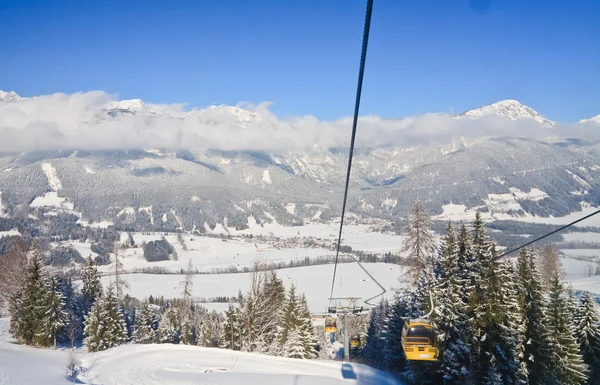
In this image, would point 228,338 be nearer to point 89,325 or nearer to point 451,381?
point 89,325

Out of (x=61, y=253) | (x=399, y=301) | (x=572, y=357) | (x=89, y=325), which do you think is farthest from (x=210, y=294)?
(x=572, y=357)

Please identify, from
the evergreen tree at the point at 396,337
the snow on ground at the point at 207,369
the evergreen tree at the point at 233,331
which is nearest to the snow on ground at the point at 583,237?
the evergreen tree at the point at 396,337

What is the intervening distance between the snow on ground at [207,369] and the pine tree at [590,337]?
12375 millimetres

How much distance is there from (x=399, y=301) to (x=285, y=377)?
9947mm

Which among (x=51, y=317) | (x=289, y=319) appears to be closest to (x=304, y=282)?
(x=289, y=319)

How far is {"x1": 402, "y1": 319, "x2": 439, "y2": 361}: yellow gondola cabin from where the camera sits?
1445 centimetres

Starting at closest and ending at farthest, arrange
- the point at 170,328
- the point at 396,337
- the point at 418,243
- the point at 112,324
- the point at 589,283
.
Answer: the point at 418,243, the point at 396,337, the point at 112,324, the point at 170,328, the point at 589,283

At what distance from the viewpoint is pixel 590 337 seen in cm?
2531

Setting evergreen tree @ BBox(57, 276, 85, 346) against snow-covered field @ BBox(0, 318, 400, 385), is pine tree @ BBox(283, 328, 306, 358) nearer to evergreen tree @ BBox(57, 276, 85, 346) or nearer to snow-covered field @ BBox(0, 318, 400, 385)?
snow-covered field @ BBox(0, 318, 400, 385)

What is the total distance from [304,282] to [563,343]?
95994mm

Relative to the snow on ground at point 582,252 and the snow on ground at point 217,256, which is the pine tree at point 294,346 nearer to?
the snow on ground at point 582,252

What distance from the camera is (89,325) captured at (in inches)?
1307

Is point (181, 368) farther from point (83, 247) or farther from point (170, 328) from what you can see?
point (83, 247)

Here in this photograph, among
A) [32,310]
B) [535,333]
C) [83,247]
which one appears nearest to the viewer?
[535,333]
